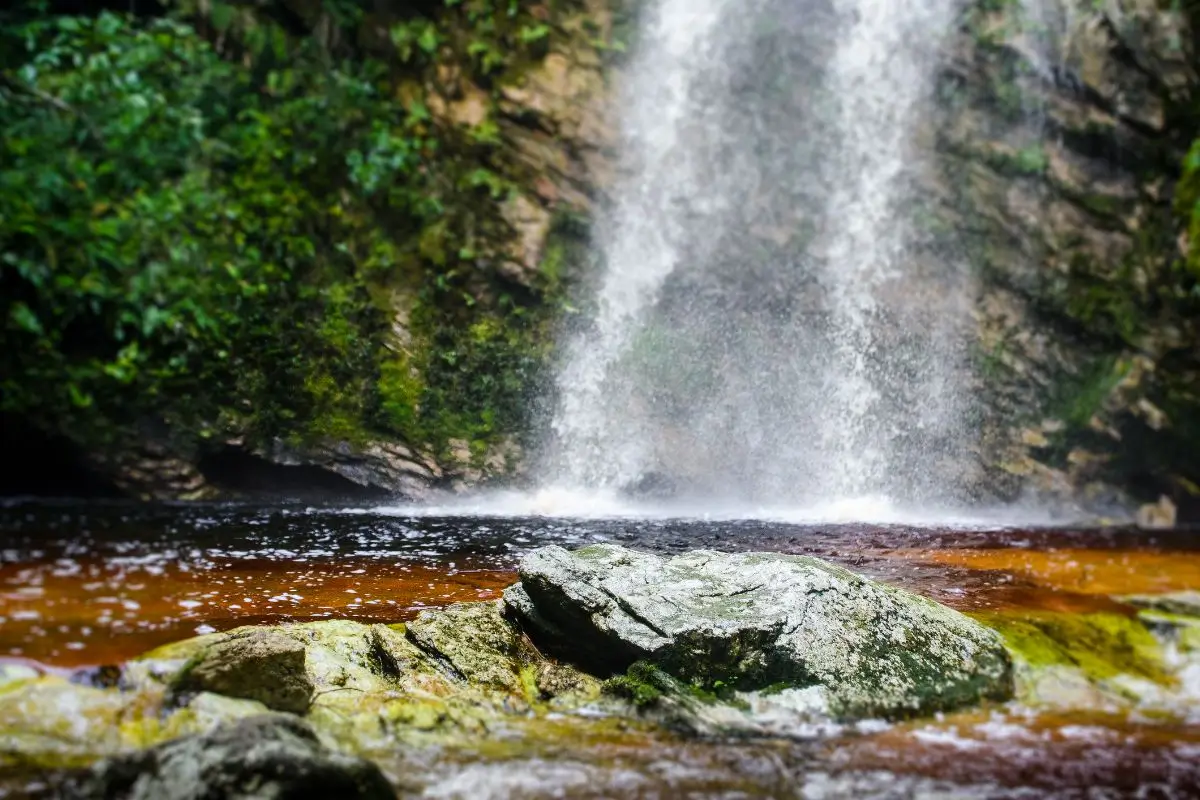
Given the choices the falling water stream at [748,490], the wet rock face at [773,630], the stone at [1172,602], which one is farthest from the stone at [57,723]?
the stone at [1172,602]

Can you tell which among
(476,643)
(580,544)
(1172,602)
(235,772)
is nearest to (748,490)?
(580,544)

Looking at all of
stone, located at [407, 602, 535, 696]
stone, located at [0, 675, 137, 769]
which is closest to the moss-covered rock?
stone, located at [407, 602, 535, 696]

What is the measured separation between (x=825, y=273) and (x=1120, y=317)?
330 cm

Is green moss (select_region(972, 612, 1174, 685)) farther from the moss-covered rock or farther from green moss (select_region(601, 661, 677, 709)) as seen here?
green moss (select_region(601, 661, 677, 709))

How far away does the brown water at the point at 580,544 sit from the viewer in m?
2.77

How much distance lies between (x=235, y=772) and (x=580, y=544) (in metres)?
3.33

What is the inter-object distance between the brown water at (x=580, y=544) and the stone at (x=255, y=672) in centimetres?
41

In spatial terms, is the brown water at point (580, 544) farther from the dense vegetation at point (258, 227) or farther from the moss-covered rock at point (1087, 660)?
the dense vegetation at point (258, 227)

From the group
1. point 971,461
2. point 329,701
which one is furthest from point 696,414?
point 329,701

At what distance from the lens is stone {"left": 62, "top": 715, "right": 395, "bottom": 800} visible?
90.4 inches

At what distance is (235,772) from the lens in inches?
90.8

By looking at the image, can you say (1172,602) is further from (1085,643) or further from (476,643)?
(476,643)

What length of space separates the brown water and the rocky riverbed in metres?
0.02

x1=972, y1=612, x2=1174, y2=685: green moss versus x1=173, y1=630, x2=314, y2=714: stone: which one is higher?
x1=972, y1=612, x2=1174, y2=685: green moss
